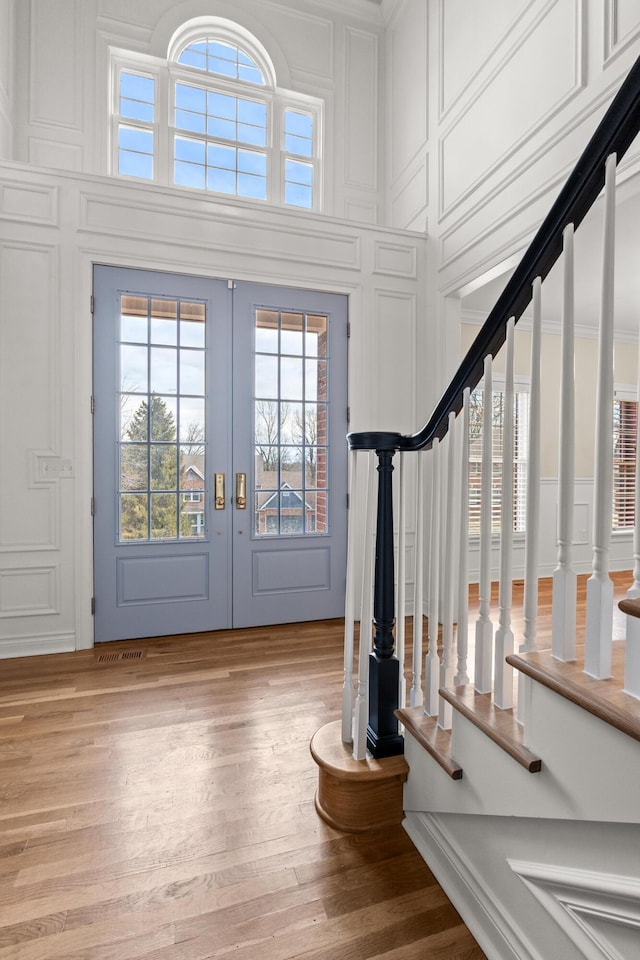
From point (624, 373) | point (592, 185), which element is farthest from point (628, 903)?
point (624, 373)

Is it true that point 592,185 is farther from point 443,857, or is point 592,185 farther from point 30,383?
point 30,383

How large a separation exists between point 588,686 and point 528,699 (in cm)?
19

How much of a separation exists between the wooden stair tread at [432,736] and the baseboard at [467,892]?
247 millimetres

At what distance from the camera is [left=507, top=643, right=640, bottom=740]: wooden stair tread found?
0.84 metres

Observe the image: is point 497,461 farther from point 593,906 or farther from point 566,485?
point 593,906

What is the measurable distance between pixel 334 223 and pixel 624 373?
3.69 m

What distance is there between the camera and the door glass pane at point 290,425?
370 centimetres

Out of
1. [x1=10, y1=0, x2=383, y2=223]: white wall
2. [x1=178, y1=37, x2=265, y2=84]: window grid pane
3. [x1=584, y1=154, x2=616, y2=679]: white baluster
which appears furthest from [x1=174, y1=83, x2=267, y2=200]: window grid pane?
[x1=584, y1=154, x2=616, y2=679]: white baluster

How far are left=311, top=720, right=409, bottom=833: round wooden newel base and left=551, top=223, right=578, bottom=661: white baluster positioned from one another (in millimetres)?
854

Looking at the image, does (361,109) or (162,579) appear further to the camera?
(361,109)

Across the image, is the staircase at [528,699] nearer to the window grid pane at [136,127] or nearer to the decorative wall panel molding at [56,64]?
the window grid pane at [136,127]

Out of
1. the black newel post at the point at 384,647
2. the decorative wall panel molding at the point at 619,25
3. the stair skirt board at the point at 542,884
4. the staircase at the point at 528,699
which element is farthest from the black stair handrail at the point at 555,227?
the decorative wall panel molding at the point at 619,25

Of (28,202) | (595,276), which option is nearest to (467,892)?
(28,202)

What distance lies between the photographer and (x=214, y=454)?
3.58 m
